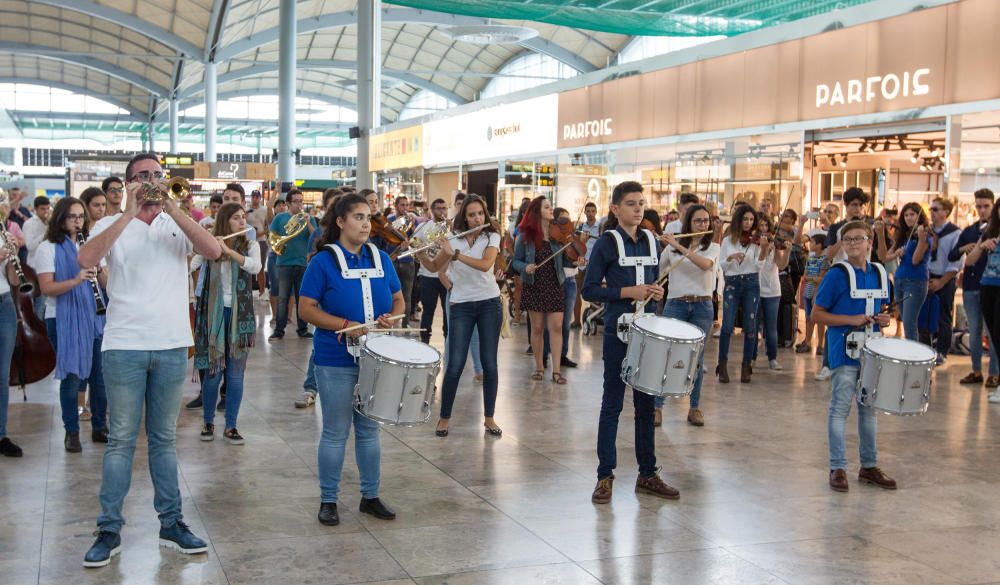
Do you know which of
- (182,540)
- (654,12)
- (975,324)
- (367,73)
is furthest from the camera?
(367,73)

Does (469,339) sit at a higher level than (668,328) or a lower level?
lower

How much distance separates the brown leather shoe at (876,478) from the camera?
5.64 metres

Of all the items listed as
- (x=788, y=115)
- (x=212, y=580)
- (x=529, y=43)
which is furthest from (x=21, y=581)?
(x=529, y=43)

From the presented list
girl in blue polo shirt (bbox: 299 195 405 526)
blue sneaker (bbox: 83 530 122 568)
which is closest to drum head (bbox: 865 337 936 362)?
girl in blue polo shirt (bbox: 299 195 405 526)

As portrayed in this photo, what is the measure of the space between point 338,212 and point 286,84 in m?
21.1

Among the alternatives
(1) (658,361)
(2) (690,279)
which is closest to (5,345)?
(1) (658,361)

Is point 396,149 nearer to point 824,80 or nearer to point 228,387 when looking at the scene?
point 824,80

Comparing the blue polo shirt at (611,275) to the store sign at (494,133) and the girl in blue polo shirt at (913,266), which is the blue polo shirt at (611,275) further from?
the store sign at (494,133)

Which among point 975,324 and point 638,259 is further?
point 975,324

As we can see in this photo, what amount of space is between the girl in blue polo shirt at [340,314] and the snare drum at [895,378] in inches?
103

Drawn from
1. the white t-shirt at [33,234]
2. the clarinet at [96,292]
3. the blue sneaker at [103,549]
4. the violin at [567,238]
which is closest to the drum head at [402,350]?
the blue sneaker at [103,549]

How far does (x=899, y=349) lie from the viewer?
18.2 ft

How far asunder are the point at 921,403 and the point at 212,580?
379 centimetres

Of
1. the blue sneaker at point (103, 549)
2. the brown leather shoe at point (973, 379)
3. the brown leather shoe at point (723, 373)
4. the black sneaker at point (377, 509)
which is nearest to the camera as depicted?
the blue sneaker at point (103, 549)
